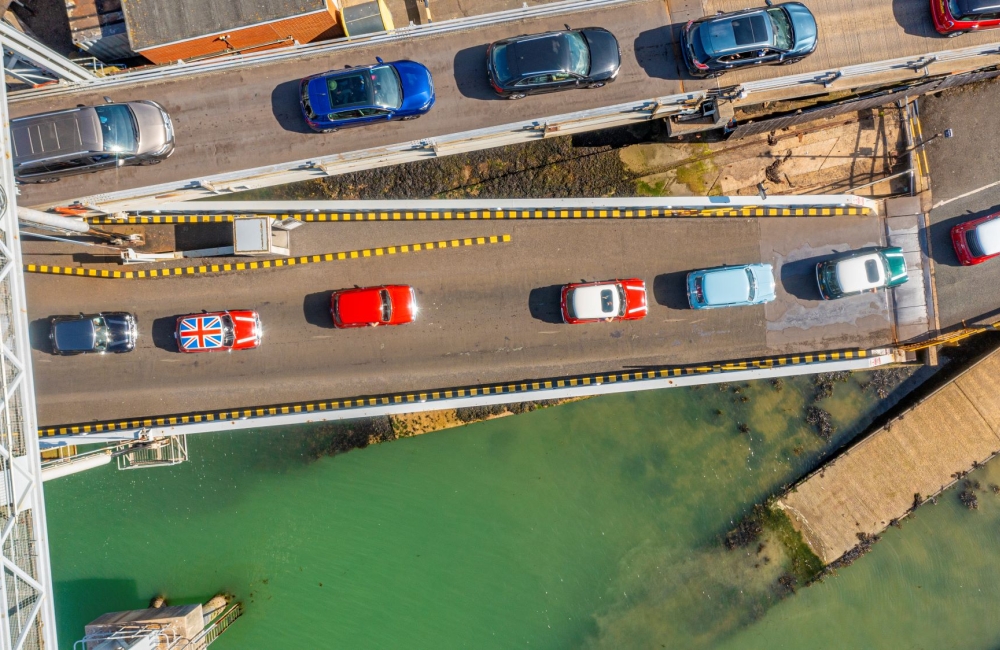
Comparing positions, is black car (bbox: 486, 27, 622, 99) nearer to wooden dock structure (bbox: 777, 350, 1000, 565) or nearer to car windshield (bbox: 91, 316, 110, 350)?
car windshield (bbox: 91, 316, 110, 350)

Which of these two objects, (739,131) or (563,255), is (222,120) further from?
(739,131)

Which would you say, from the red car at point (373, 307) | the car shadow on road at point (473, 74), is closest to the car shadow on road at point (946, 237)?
the car shadow on road at point (473, 74)

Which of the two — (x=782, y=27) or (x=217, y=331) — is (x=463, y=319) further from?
(x=782, y=27)

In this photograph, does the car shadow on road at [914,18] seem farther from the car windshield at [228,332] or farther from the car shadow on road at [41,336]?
the car shadow on road at [41,336]

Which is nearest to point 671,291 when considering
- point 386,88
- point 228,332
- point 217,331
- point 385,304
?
point 385,304

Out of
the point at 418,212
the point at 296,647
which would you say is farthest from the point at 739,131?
the point at 296,647

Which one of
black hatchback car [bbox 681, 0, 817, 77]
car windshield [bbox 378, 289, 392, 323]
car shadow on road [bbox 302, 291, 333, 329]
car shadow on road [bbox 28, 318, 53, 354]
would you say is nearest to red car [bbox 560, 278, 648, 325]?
car windshield [bbox 378, 289, 392, 323]
